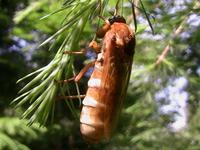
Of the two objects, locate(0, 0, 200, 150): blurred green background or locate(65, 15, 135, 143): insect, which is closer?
locate(65, 15, 135, 143): insect

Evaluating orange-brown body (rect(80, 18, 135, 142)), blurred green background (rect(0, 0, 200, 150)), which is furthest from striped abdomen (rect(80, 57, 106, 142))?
blurred green background (rect(0, 0, 200, 150))

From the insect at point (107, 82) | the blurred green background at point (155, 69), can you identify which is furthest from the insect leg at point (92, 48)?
the blurred green background at point (155, 69)

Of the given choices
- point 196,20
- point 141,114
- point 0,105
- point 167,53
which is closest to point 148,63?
point 167,53

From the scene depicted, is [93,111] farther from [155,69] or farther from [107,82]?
[155,69]

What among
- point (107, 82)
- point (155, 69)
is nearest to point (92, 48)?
point (107, 82)

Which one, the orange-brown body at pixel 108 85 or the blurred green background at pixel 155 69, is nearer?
the orange-brown body at pixel 108 85

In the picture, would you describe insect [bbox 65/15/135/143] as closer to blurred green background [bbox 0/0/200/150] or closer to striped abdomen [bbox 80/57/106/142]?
striped abdomen [bbox 80/57/106/142]

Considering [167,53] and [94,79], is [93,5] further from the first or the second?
[167,53]

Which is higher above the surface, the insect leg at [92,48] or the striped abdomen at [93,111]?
the insect leg at [92,48]

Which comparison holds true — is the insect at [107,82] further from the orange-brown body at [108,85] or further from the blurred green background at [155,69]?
the blurred green background at [155,69]
